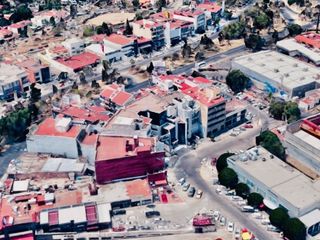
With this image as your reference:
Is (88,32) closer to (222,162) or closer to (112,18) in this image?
(112,18)

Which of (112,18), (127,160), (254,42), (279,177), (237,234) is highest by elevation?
(254,42)

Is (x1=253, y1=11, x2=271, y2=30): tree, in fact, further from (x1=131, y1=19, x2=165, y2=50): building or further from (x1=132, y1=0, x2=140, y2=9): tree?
A: (x1=132, y1=0, x2=140, y2=9): tree

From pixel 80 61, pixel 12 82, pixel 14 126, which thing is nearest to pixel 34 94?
pixel 12 82

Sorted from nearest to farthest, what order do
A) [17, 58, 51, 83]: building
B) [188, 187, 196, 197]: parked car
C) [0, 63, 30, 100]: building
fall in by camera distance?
[188, 187, 196, 197]: parked car → [0, 63, 30, 100]: building → [17, 58, 51, 83]: building

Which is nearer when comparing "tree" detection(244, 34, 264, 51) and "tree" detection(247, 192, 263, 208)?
"tree" detection(247, 192, 263, 208)

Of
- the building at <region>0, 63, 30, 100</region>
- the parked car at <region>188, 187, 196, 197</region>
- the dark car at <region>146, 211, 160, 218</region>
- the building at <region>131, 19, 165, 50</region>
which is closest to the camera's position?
the dark car at <region>146, 211, 160, 218</region>

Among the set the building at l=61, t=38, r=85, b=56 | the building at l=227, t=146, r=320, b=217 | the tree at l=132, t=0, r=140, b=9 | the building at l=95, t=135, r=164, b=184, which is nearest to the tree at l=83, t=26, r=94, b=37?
the building at l=61, t=38, r=85, b=56
